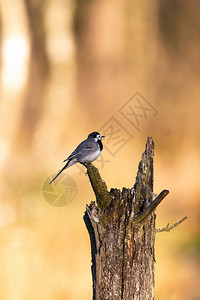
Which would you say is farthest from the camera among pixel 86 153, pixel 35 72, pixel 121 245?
pixel 35 72

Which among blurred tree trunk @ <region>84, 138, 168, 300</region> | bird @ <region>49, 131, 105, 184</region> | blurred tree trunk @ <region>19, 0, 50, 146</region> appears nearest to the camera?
blurred tree trunk @ <region>84, 138, 168, 300</region>

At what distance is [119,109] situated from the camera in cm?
1216

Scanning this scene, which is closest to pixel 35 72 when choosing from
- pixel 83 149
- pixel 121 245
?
pixel 83 149

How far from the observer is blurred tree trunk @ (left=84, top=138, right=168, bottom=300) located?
13.6 feet

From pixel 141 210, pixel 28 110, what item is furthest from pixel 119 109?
pixel 141 210

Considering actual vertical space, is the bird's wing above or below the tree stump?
above

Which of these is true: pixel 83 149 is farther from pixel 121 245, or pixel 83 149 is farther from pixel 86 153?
pixel 121 245

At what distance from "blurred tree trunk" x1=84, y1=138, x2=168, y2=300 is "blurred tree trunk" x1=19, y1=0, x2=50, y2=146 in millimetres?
8410

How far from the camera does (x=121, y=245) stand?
4160 millimetres

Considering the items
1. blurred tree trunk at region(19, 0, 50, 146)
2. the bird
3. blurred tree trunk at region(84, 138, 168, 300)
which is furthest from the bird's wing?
blurred tree trunk at region(19, 0, 50, 146)

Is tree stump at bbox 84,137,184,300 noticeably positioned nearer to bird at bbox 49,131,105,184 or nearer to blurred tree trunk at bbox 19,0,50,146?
bird at bbox 49,131,105,184

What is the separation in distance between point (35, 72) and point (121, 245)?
9698 millimetres

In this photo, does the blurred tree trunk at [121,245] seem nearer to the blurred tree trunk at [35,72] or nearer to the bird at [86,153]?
the bird at [86,153]

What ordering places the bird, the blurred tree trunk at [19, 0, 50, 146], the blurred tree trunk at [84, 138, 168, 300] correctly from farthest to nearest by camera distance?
the blurred tree trunk at [19, 0, 50, 146]
the bird
the blurred tree trunk at [84, 138, 168, 300]
